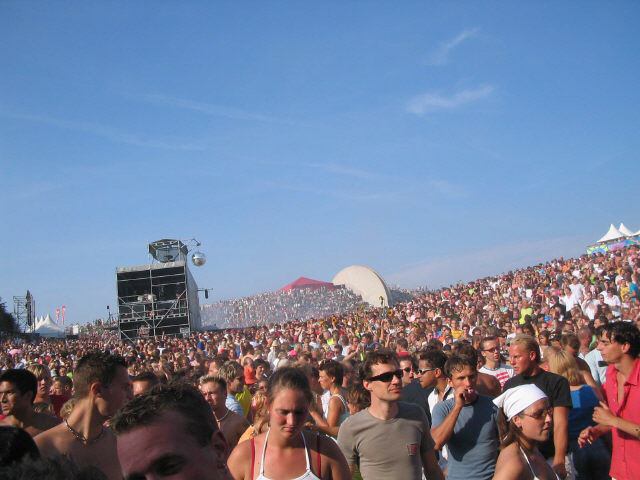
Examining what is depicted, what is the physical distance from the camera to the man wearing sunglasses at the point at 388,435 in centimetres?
391

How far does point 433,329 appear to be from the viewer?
18219 mm

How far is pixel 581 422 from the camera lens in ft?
17.3

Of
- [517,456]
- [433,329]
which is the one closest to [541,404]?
[517,456]

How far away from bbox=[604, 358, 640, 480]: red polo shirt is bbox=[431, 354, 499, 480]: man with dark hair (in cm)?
92

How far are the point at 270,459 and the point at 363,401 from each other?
66.8 inches

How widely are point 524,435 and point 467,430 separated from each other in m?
1.06

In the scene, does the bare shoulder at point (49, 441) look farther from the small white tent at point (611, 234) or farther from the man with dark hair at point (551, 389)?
the small white tent at point (611, 234)

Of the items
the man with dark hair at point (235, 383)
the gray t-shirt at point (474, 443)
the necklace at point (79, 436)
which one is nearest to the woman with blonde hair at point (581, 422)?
the gray t-shirt at point (474, 443)

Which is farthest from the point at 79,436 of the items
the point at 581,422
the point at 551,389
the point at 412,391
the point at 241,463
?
the point at 581,422

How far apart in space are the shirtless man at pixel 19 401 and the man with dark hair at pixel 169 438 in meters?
3.35

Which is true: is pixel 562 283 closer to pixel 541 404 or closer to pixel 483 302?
pixel 483 302

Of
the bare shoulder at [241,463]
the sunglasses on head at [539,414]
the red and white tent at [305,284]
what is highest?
the red and white tent at [305,284]

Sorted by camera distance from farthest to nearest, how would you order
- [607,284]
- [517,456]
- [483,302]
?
[483,302] → [607,284] → [517,456]

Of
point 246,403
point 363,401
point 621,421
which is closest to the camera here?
point 621,421
